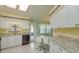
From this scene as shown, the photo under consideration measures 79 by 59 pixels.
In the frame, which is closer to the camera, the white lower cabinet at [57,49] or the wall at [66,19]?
the wall at [66,19]

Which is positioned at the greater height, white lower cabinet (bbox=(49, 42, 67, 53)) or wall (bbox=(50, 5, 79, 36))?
wall (bbox=(50, 5, 79, 36))

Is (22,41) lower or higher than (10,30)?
lower

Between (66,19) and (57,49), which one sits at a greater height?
(66,19)

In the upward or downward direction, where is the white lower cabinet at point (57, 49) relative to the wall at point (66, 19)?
downward

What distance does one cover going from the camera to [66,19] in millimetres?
1777

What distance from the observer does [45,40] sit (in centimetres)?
223

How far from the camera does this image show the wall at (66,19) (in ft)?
4.60

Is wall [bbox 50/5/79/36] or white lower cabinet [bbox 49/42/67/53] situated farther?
white lower cabinet [bbox 49/42/67/53]

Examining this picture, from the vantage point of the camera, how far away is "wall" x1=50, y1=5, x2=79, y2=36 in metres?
1.40

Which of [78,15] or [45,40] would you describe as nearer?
[78,15]
